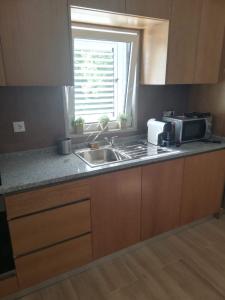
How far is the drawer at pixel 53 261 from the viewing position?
5.14 feet

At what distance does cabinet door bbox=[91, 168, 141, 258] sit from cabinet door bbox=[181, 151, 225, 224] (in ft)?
1.84

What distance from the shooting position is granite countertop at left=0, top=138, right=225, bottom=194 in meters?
1.45

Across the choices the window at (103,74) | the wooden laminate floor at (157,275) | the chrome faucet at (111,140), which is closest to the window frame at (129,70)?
the window at (103,74)

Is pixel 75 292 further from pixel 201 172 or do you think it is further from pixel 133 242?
pixel 201 172

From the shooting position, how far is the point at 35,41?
148 cm

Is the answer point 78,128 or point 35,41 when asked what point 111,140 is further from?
point 35,41

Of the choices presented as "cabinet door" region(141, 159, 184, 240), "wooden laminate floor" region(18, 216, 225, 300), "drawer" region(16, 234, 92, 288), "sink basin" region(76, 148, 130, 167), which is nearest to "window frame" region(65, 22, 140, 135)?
"sink basin" region(76, 148, 130, 167)

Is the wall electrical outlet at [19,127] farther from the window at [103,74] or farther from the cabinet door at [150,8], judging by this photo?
the cabinet door at [150,8]

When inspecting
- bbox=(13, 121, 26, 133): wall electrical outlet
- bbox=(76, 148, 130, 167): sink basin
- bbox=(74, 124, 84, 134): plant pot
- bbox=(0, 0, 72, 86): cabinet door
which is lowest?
bbox=(76, 148, 130, 167): sink basin

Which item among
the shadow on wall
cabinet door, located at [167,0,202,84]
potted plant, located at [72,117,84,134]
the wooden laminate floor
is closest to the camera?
the wooden laminate floor

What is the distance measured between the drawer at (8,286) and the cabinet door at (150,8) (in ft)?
7.12

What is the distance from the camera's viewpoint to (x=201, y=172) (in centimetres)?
218

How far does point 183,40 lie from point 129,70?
0.58 m

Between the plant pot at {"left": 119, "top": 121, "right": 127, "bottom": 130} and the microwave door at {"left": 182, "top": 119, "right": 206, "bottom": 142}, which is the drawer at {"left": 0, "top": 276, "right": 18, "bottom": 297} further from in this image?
the microwave door at {"left": 182, "top": 119, "right": 206, "bottom": 142}
